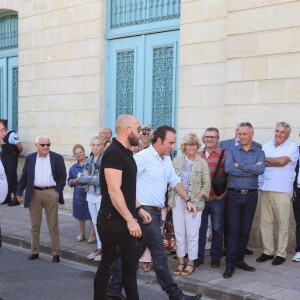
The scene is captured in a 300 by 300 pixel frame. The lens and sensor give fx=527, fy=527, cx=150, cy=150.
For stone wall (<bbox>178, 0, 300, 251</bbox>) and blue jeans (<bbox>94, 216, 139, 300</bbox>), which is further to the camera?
stone wall (<bbox>178, 0, 300, 251</bbox>)

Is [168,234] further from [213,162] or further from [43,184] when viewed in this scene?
[43,184]

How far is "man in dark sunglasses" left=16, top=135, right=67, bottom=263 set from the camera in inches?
297

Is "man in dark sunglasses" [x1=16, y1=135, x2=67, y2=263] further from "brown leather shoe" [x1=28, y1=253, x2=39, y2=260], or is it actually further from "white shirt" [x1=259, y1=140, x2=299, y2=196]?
"white shirt" [x1=259, y1=140, x2=299, y2=196]

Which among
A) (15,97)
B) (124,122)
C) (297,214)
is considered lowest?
(297,214)

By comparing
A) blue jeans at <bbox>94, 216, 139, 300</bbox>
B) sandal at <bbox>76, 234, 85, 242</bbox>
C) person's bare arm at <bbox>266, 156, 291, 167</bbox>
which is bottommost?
sandal at <bbox>76, 234, 85, 242</bbox>

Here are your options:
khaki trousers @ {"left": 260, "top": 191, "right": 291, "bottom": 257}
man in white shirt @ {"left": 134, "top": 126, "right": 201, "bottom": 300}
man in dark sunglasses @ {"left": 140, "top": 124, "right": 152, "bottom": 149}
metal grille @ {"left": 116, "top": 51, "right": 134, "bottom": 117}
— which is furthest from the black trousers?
man in white shirt @ {"left": 134, "top": 126, "right": 201, "bottom": 300}

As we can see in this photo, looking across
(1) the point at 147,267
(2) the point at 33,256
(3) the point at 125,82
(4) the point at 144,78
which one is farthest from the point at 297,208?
(3) the point at 125,82

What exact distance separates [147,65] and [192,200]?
4591 mm

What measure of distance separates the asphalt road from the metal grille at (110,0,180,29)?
5112 mm

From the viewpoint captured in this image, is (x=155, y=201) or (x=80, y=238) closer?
(x=155, y=201)

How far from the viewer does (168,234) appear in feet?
23.8

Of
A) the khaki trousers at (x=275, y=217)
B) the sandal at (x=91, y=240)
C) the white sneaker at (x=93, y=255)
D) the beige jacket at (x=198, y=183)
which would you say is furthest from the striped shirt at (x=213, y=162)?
the sandal at (x=91, y=240)

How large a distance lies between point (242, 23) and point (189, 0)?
4.73ft

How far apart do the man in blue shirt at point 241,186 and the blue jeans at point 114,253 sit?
1.91 meters
